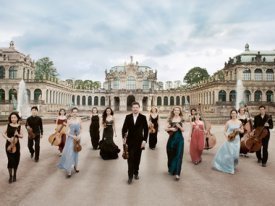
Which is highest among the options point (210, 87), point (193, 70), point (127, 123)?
point (193, 70)

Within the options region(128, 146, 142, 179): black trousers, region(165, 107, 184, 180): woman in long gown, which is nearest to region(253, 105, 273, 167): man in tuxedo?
region(165, 107, 184, 180): woman in long gown

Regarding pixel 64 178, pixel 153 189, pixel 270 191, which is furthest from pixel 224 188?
pixel 64 178

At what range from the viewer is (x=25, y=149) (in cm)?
1371

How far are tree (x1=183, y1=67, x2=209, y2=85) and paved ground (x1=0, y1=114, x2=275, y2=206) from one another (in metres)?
81.3

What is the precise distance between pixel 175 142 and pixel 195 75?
8470 cm

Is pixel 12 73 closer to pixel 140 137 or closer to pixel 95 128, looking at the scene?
pixel 95 128

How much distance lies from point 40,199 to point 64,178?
188 cm

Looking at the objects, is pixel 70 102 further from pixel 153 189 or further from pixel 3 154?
pixel 153 189

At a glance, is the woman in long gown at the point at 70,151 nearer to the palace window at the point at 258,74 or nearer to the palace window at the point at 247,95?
the palace window at the point at 247,95

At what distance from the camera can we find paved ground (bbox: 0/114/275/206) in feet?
22.9

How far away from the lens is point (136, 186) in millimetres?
8102

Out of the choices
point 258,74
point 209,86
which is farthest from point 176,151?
point 258,74

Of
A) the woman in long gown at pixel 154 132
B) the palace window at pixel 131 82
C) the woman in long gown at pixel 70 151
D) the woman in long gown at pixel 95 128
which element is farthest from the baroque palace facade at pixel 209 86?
the woman in long gown at pixel 70 151

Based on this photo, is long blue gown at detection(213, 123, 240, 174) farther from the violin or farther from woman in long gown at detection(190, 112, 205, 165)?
the violin
